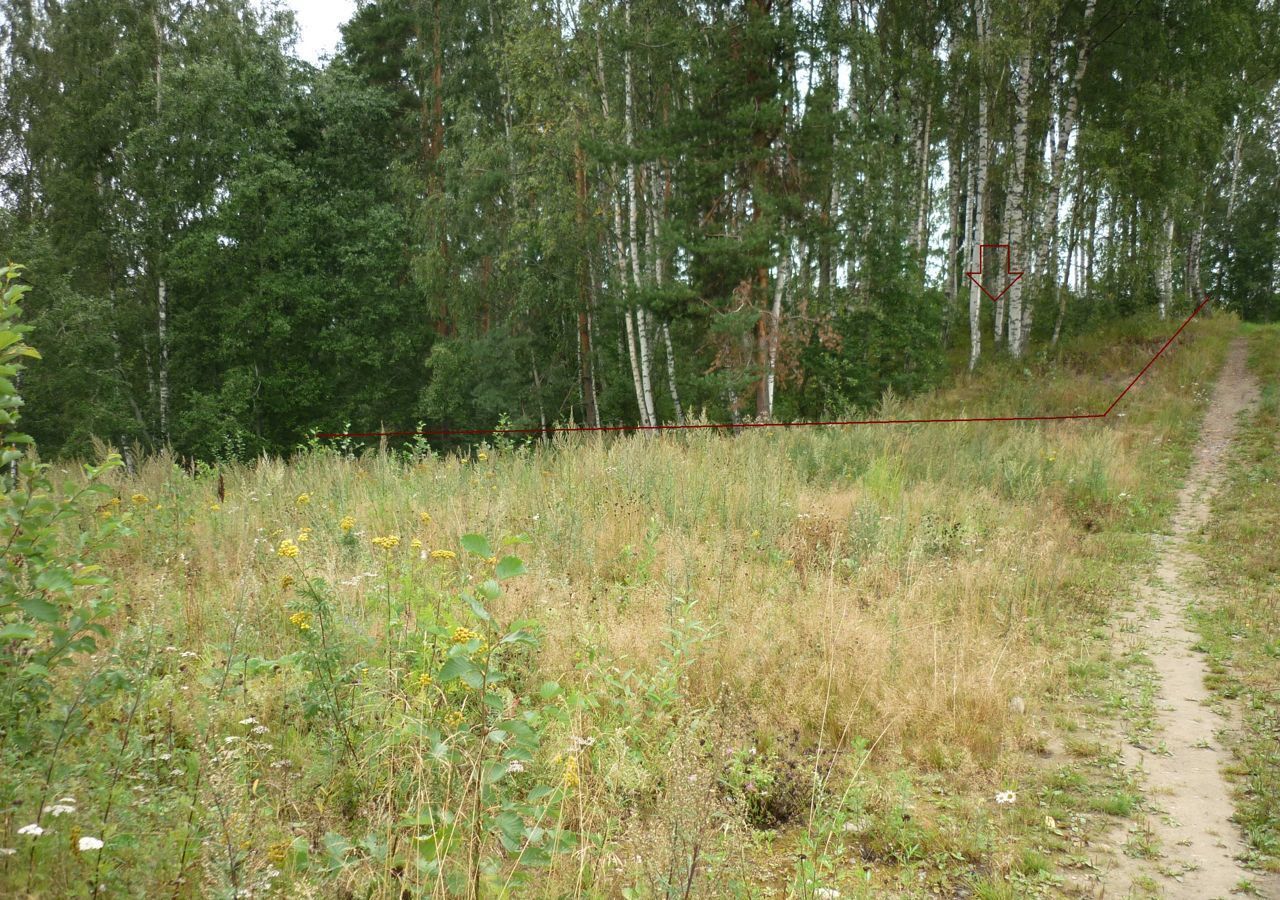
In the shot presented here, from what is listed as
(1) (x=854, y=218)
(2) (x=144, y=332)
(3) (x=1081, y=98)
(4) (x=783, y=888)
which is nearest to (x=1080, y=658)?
(4) (x=783, y=888)

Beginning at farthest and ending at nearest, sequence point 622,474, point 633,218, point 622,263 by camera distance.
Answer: point 622,263 → point 633,218 → point 622,474

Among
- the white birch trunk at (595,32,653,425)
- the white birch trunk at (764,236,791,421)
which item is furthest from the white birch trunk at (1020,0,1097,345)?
the white birch trunk at (595,32,653,425)

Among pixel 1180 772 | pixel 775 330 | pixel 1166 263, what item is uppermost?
pixel 1166 263

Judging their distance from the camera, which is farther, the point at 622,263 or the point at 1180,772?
the point at 622,263

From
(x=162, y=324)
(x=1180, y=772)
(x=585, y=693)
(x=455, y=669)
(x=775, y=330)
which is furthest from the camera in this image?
(x=162, y=324)

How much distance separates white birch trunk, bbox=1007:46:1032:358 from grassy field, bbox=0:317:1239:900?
37.3 ft

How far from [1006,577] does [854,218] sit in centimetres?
1181

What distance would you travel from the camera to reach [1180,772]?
161 inches

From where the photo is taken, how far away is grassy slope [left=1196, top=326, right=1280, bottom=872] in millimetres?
3826

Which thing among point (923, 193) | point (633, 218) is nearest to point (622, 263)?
point (633, 218)

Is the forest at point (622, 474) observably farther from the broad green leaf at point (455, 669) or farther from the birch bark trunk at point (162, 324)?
the birch bark trunk at point (162, 324)

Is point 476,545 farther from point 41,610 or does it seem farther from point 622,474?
point 622,474

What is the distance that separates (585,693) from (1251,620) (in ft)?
18.4

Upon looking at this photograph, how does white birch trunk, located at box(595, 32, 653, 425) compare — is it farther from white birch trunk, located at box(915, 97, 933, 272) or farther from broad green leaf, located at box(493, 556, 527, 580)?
broad green leaf, located at box(493, 556, 527, 580)
